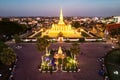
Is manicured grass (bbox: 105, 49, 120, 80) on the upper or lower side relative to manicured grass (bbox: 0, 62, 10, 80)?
lower

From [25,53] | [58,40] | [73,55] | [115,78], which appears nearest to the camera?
[115,78]

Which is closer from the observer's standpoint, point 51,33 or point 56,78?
point 56,78

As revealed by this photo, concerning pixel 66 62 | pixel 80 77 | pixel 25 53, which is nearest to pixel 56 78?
pixel 80 77

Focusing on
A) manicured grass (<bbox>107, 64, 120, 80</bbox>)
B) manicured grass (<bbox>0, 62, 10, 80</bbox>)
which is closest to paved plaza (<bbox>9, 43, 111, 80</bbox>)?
manicured grass (<bbox>0, 62, 10, 80</bbox>)

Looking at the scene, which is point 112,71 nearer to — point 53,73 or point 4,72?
point 53,73

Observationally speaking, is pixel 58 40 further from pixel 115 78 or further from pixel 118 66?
pixel 115 78

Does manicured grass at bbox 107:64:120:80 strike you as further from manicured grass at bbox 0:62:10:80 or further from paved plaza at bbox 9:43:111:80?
manicured grass at bbox 0:62:10:80

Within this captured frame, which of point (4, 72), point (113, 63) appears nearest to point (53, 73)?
point (4, 72)

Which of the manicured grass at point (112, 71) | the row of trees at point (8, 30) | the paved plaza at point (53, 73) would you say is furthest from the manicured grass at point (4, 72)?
the row of trees at point (8, 30)

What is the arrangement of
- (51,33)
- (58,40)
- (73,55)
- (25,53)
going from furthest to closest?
(51,33)
(58,40)
(25,53)
(73,55)
